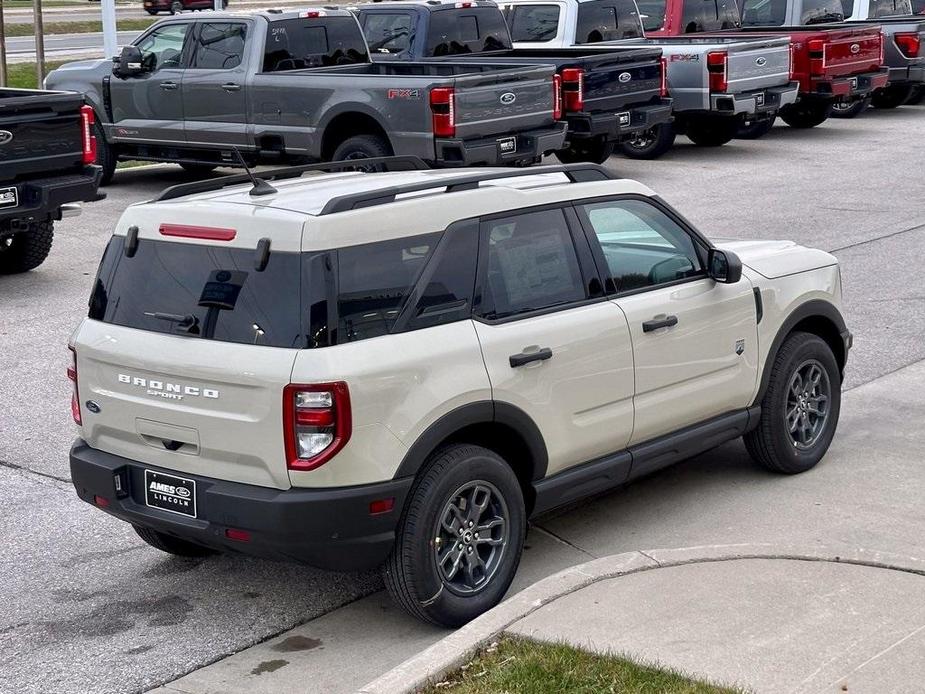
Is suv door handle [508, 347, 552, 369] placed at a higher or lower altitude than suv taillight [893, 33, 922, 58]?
lower

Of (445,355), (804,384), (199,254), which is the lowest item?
(804,384)

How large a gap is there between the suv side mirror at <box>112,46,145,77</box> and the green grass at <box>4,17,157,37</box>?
98.9 ft

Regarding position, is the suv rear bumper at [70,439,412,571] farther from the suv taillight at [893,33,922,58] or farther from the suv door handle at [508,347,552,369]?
the suv taillight at [893,33,922,58]

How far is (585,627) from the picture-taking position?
498 centimetres

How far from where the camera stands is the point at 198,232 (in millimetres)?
5336

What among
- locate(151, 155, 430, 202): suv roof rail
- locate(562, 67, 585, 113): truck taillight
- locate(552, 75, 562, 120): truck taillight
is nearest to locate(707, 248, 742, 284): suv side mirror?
locate(151, 155, 430, 202): suv roof rail

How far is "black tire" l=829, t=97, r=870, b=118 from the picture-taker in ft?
74.0

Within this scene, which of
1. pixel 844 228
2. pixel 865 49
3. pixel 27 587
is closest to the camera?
pixel 27 587

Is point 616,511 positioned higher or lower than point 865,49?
lower

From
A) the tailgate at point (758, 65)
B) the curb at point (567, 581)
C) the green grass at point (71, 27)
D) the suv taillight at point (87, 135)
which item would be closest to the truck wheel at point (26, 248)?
the suv taillight at point (87, 135)

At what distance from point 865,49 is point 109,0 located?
11341mm

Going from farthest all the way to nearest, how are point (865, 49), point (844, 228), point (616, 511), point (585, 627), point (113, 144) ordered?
point (865, 49) < point (113, 144) < point (844, 228) < point (616, 511) < point (585, 627)

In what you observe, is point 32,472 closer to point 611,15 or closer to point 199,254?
point 199,254

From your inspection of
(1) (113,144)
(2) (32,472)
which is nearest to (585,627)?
(2) (32,472)
